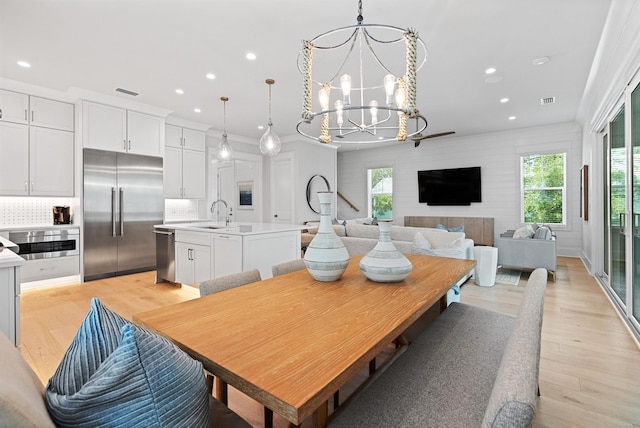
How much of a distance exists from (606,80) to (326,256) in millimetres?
4051

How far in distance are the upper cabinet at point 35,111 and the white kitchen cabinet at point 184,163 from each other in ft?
4.62

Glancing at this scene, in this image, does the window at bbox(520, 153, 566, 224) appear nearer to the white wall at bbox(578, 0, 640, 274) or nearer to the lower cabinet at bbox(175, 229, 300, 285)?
the white wall at bbox(578, 0, 640, 274)

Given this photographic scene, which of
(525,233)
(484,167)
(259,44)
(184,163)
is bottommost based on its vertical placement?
(525,233)

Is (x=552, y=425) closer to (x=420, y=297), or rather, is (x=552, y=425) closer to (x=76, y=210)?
(x=420, y=297)

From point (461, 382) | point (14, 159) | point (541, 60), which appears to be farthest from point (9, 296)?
point (541, 60)

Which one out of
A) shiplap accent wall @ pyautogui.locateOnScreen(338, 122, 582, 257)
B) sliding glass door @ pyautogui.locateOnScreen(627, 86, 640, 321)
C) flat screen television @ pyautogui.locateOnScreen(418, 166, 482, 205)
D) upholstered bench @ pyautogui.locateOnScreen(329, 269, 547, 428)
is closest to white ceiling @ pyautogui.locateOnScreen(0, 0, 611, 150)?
sliding glass door @ pyautogui.locateOnScreen(627, 86, 640, 321)

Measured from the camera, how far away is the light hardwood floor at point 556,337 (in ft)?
5.58

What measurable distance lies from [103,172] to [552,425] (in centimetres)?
558

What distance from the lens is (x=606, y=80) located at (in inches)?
137

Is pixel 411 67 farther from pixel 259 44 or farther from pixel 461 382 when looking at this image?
pixel 259 44

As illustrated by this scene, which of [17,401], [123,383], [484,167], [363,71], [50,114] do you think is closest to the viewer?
[17,401]

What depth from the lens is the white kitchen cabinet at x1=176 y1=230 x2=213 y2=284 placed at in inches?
140

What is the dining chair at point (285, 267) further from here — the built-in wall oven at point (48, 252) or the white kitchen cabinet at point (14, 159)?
the white kitchen cabinet at point (14, 159)

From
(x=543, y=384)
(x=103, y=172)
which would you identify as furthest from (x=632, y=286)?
(x=103, y=172)
